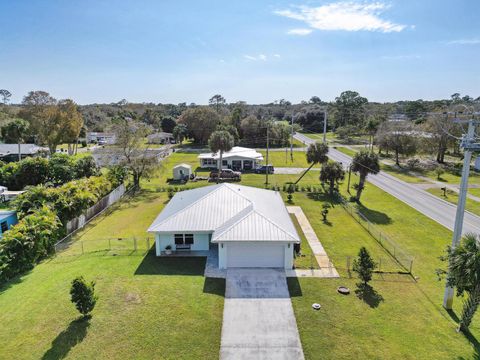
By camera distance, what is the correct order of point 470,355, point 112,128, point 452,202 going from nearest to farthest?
point 470,355
point 452,202
point 112,128

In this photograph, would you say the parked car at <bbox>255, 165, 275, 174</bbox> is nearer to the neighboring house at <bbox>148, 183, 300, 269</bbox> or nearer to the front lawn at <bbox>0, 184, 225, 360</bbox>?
the neighboring house at <bbox>148, 183, 300, 269</bbox>

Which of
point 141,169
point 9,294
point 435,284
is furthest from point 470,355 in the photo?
point 141,169

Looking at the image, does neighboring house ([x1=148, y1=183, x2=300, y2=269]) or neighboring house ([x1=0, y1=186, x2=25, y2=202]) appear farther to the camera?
neighboring house ([x1=0, y1=186, x2=25, y2=202])

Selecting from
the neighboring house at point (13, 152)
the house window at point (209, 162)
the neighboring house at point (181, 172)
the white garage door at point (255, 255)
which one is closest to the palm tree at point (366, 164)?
the white garage door at point (255, 255)

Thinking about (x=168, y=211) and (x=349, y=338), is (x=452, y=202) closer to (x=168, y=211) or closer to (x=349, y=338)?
(x=349, y=338)

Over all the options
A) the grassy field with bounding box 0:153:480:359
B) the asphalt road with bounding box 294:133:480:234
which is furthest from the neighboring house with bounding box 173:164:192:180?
the asphalt road with bounding box 294:133:480:234

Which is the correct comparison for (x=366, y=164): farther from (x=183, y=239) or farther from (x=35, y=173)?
(x=35, y=173)

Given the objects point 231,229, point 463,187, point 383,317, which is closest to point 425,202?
point 463,187
